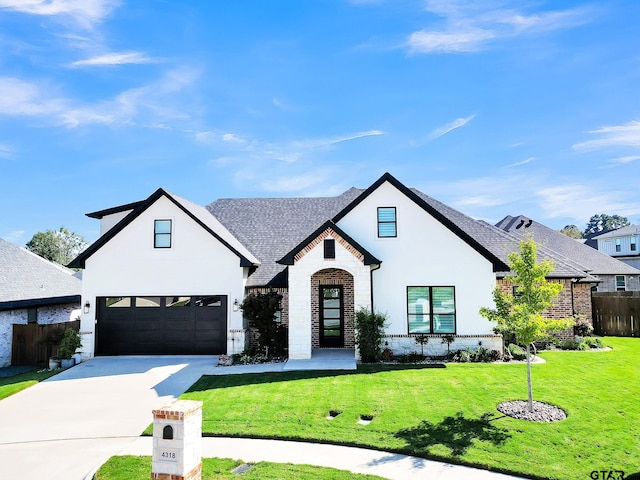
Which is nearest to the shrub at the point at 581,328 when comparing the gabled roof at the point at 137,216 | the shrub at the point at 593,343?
the shrub at the point at 593,343

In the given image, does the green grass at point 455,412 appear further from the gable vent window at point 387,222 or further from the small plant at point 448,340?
the gable vent window at point 387,222

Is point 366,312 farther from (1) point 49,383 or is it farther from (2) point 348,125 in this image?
(1) point 49,383

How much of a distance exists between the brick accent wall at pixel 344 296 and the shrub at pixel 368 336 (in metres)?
2.54

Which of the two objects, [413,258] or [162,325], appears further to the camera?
[162,325]

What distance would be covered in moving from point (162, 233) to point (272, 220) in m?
6.38

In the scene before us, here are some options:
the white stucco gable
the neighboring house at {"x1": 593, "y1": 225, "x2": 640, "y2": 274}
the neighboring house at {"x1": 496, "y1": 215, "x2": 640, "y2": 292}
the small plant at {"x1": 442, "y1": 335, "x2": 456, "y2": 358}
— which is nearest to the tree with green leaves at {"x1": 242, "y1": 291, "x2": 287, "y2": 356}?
the white stucco gable

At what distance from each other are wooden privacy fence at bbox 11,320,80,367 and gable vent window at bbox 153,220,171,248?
532 cm

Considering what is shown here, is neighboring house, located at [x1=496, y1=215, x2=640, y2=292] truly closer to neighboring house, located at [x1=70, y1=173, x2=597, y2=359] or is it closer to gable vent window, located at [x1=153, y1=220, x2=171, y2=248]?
neighboring house, located at [x1=70, y1=173, x2=597, y2=359]

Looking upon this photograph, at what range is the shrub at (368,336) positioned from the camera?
15227 millimetres

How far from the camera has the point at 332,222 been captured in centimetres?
1602

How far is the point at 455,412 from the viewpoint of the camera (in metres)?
9.70

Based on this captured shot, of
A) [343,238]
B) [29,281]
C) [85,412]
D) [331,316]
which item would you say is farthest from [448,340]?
[29,281]

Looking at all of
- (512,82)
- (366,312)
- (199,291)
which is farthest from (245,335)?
(512,82)

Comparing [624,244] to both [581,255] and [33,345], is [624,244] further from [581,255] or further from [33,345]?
[33,345]
